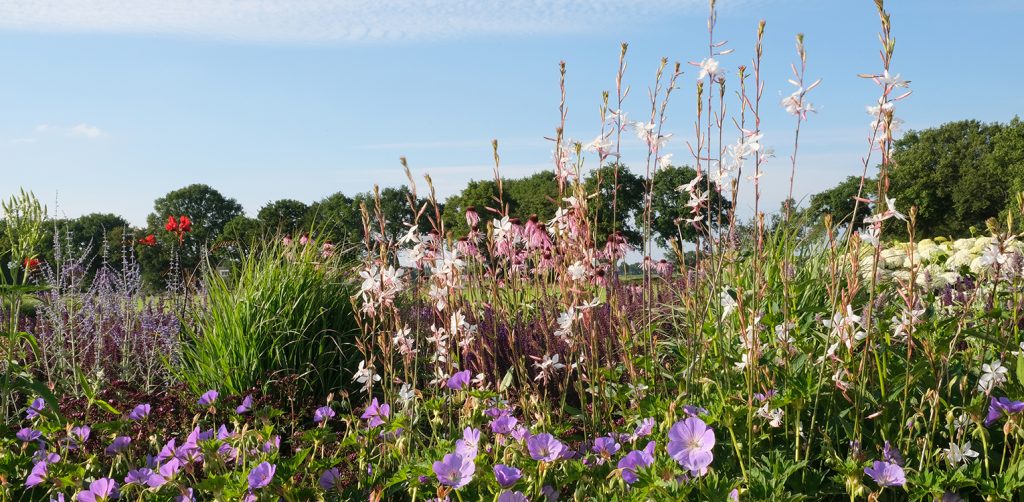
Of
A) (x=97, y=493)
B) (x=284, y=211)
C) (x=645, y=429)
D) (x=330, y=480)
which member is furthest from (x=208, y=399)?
(x=284, y=211)

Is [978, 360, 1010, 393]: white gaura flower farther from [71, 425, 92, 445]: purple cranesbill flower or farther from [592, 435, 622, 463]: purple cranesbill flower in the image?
[71, 425, 92, 445]: purple cranesbill flower

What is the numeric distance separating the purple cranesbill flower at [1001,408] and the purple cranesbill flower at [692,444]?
3.35ft

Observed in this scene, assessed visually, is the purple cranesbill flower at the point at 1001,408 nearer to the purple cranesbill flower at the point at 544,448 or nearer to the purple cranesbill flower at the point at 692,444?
the purple cranesbill flower at the point at 692,444

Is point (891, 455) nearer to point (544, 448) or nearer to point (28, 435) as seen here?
point (544, 448)

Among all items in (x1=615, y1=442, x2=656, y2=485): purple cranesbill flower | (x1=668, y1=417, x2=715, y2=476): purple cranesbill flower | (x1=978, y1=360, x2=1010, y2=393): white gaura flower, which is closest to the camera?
(x1=668, y1=417, x2=715, y2=476): purple cranesbill flower

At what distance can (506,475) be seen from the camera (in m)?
1.93

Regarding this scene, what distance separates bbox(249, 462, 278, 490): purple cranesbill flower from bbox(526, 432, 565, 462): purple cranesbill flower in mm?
709

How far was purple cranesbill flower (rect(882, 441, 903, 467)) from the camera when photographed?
7.33 feet

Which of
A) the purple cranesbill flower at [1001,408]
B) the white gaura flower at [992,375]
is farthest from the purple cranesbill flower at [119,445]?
the white gaura flower at [992,375]

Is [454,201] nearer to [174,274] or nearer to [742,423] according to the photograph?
[174,274]

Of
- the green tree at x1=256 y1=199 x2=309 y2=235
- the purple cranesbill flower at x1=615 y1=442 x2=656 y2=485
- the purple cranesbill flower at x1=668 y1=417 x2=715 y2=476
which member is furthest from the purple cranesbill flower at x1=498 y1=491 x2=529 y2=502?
the green tree at x1=256 y1=199 x2=309 y2=235

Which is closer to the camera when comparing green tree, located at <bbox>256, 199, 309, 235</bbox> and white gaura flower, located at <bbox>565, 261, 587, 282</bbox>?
white gaura flower, located at <bbox>565, 261, 587, 282</bbox>

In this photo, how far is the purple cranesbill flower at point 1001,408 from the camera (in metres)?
2.21

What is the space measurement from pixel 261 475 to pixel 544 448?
2.53 ft
